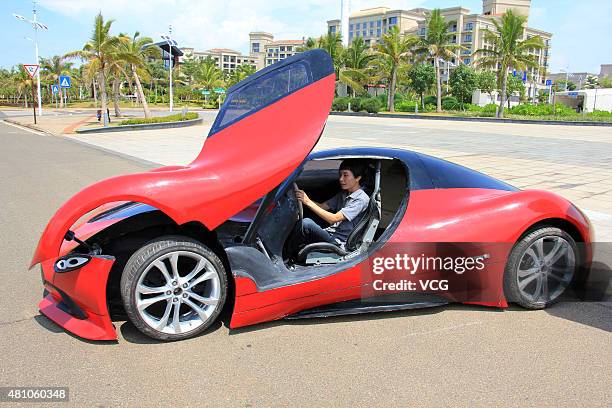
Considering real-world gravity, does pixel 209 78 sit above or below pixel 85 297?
above

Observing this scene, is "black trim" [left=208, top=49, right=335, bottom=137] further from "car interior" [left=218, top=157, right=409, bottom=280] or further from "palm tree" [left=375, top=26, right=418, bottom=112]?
"palm tree" [left=375, top=26, right=418, bottom=112]

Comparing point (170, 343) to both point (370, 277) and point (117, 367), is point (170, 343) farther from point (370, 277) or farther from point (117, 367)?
point (370, 277)

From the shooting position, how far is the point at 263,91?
3.44m

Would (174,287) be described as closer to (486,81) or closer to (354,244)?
(354,244)

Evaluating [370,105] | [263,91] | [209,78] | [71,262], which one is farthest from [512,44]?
[209,78]

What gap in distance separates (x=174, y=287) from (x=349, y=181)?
1.70 meters

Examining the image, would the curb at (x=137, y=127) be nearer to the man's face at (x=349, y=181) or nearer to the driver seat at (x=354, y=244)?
the man's face at (x=349, y=181)

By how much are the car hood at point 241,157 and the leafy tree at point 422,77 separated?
56.5 meters

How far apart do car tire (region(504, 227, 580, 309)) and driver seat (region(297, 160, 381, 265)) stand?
1.07 metres

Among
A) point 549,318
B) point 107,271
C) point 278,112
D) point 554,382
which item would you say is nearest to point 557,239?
point 549,318

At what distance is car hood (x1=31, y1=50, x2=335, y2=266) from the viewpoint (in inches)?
125

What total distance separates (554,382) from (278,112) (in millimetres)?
2370

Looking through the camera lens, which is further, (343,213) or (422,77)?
(422,77)

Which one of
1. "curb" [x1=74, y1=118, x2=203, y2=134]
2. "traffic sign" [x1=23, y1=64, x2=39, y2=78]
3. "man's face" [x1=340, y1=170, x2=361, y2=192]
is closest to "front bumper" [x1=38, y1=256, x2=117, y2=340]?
"man's face" [x1=340, y1=170, x2=361, y2=192]
